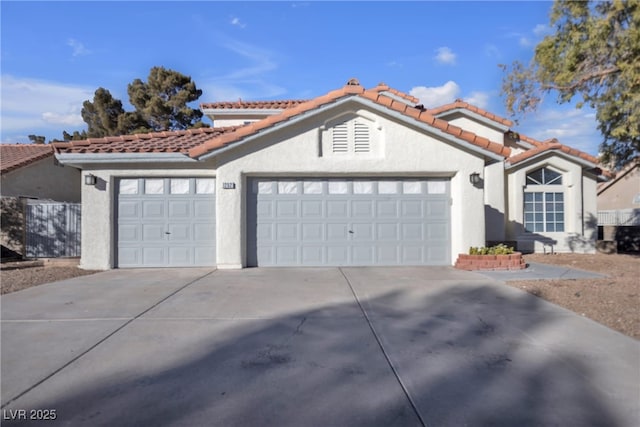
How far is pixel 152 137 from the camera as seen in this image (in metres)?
11.5

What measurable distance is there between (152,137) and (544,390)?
436 inches

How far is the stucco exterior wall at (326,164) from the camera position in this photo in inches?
394

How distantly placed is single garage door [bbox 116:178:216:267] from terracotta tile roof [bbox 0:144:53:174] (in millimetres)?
8969

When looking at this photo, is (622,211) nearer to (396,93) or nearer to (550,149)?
(550,149)

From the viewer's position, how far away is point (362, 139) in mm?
10258

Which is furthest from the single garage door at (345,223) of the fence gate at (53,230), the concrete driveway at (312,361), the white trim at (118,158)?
the fence gate at (53,230)

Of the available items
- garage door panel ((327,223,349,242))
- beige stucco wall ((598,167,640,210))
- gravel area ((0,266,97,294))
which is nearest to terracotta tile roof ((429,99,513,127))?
garage door panel ((327,223,349,242))

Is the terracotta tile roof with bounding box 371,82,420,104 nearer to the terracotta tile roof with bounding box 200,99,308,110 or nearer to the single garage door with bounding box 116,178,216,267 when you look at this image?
the terracotta tile roof with bounding box 200,99,308,110

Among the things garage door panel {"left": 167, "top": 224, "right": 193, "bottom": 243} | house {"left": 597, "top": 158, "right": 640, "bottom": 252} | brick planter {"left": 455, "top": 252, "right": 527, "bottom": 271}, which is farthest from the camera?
house {"left": 597, "top": 158, "right": 640, "bottom": 252}

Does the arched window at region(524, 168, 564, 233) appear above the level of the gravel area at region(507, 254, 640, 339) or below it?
above

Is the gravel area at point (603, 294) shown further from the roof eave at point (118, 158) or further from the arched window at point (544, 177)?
the roof eave at point (118, 158)

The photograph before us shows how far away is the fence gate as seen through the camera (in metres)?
12.6

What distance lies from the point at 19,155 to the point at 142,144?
11962mm

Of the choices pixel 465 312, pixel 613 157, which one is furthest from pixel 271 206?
pixel 613 157
